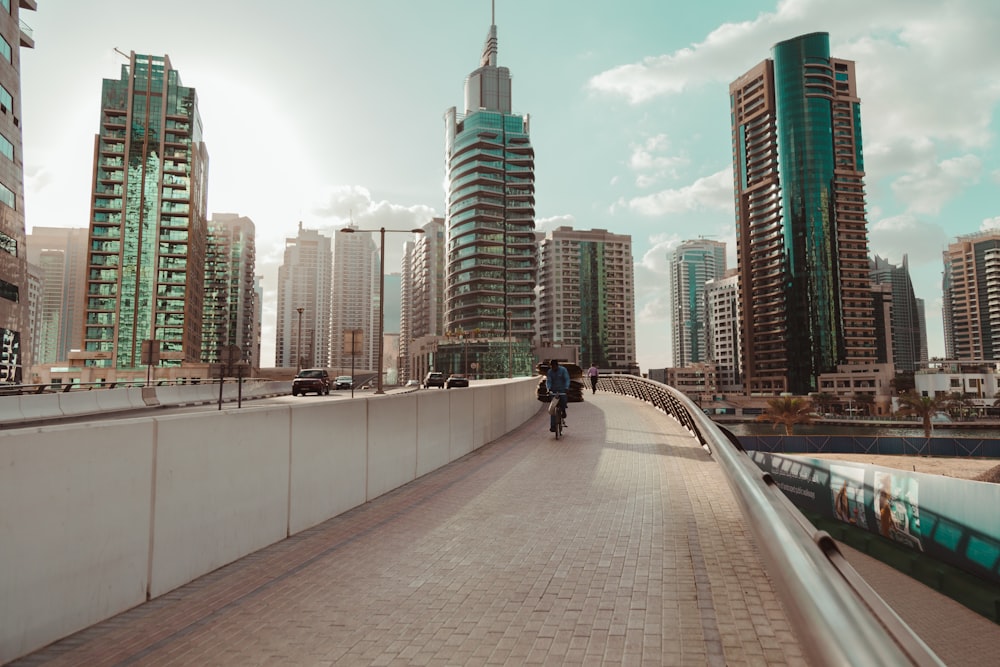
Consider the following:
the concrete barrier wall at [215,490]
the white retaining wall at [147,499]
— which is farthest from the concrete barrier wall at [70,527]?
the concrete barrier wall at [215,490]

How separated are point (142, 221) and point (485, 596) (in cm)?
11461

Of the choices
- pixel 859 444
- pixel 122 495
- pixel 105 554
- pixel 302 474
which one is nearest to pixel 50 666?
pixel 105 554

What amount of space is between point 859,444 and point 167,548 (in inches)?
1908

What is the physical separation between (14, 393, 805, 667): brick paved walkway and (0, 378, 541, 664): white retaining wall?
0.66 feet

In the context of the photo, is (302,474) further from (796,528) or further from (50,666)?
(796,528)

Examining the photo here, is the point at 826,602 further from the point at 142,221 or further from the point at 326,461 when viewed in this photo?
the point at 142,221

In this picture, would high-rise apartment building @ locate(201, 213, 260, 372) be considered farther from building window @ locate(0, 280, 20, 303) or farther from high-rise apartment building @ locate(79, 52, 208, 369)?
building window @ locate(0, 280, 20, 303)

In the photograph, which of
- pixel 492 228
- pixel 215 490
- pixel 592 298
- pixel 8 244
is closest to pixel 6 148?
pixel 8 244

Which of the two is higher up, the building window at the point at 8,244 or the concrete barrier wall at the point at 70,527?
the building window at the point at 8,244

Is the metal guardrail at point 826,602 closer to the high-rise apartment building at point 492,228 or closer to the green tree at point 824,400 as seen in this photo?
the high-rise apartment building at point 492,228

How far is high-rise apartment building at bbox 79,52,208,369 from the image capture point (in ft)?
318

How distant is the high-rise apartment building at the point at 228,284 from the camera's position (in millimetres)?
161875

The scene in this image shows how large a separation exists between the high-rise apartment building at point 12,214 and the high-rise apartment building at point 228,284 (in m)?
107

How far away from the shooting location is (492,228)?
140 meters
